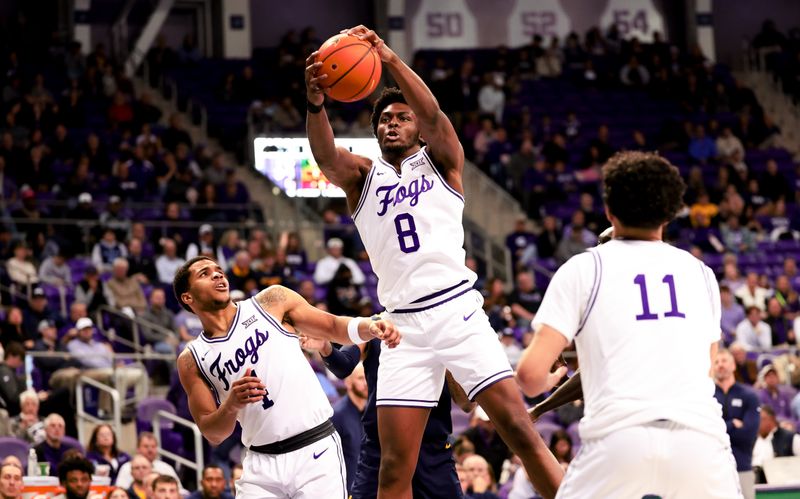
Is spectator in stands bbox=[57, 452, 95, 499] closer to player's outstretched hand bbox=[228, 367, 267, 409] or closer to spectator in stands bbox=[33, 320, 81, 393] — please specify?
spectator in stands bbox=[33, 320, 81, 393]

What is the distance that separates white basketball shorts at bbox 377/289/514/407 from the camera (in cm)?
669

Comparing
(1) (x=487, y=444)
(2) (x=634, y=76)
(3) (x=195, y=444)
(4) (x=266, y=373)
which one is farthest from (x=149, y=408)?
(2) (x=634, y=76)

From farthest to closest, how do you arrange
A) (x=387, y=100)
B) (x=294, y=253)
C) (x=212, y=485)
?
(x=294, y=253) < (x=212, y=485) < (x=387, y=100)

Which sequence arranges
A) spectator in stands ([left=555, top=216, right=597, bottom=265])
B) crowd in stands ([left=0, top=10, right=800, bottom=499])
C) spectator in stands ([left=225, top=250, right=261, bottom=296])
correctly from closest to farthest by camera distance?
crowd in stands ([left=0, top=10, right=800, bottom=499]), spectator in stands ([left=225, top=250, right=261, bottom=296]), spectator in stands ([left=555, top=216, right=597, bottom=265])

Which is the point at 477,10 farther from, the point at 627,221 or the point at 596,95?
the point at 627,221

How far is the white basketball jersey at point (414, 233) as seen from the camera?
684cm

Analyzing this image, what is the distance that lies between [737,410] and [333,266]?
26.8 ft

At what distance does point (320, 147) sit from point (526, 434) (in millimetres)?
1888

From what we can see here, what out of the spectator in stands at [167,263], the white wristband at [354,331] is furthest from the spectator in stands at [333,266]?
the white wristband at [354,331]

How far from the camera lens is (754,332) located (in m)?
17.8

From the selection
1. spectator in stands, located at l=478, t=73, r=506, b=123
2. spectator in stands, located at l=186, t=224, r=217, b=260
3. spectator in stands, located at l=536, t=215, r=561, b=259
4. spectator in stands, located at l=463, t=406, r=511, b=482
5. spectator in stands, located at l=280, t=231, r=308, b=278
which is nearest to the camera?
spectator in stands, located at l=463, t=406, r=511, b=482

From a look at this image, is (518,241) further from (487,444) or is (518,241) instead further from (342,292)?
(487,444)

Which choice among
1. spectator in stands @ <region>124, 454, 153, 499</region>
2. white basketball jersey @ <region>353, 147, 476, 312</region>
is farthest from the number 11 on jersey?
spectator in stands @ <region>124, 454, 153, 499</region>

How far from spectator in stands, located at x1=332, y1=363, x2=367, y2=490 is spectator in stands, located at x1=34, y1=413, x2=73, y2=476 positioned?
3.98 m
